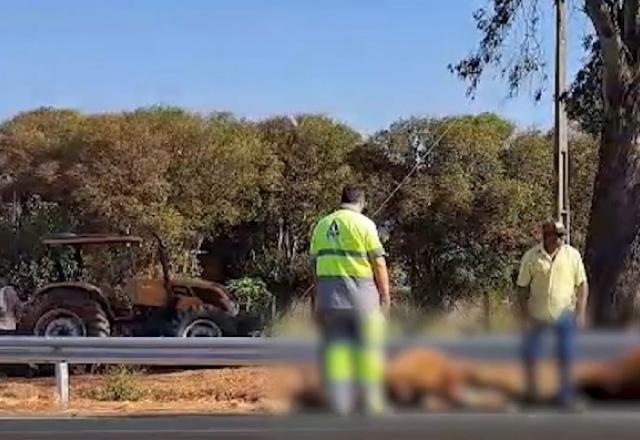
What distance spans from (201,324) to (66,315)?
1.84m

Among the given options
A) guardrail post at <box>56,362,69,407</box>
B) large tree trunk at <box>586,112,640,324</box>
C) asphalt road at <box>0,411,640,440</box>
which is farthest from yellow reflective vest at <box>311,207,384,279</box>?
asphalt road at <box>0,411,640,440</box>

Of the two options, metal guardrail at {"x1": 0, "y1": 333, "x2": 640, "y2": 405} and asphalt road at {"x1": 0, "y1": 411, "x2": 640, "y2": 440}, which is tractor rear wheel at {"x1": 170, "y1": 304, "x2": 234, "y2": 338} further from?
asphalt road at {"x1": 0, "y1": 411, "x2": 640, "y2": 440}

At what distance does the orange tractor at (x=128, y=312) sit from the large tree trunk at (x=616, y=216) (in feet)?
14.3

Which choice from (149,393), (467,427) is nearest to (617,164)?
(149,393)

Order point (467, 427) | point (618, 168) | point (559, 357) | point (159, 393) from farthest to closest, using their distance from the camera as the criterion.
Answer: point (618, 168) < point (159, 393) < point (467, 427) < point (559, 357)

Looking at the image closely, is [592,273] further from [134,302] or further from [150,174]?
[150,174]

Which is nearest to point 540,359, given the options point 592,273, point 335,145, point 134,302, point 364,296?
point 364,296

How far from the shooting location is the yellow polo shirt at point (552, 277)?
359 inches

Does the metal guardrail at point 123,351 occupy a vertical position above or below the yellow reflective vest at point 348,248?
below

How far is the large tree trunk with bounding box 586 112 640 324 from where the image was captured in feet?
47.0

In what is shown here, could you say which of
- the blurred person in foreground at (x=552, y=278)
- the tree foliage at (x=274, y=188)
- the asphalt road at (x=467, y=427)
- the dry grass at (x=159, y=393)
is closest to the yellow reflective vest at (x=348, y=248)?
the blurred person in foreground at (x=552, y=278)

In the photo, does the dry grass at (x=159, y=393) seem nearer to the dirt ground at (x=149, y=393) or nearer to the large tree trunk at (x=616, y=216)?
the dirt ground at (x=149, y=393)

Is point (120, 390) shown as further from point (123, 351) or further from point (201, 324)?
point (201, 324)

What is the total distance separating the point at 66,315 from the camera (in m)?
16.1
